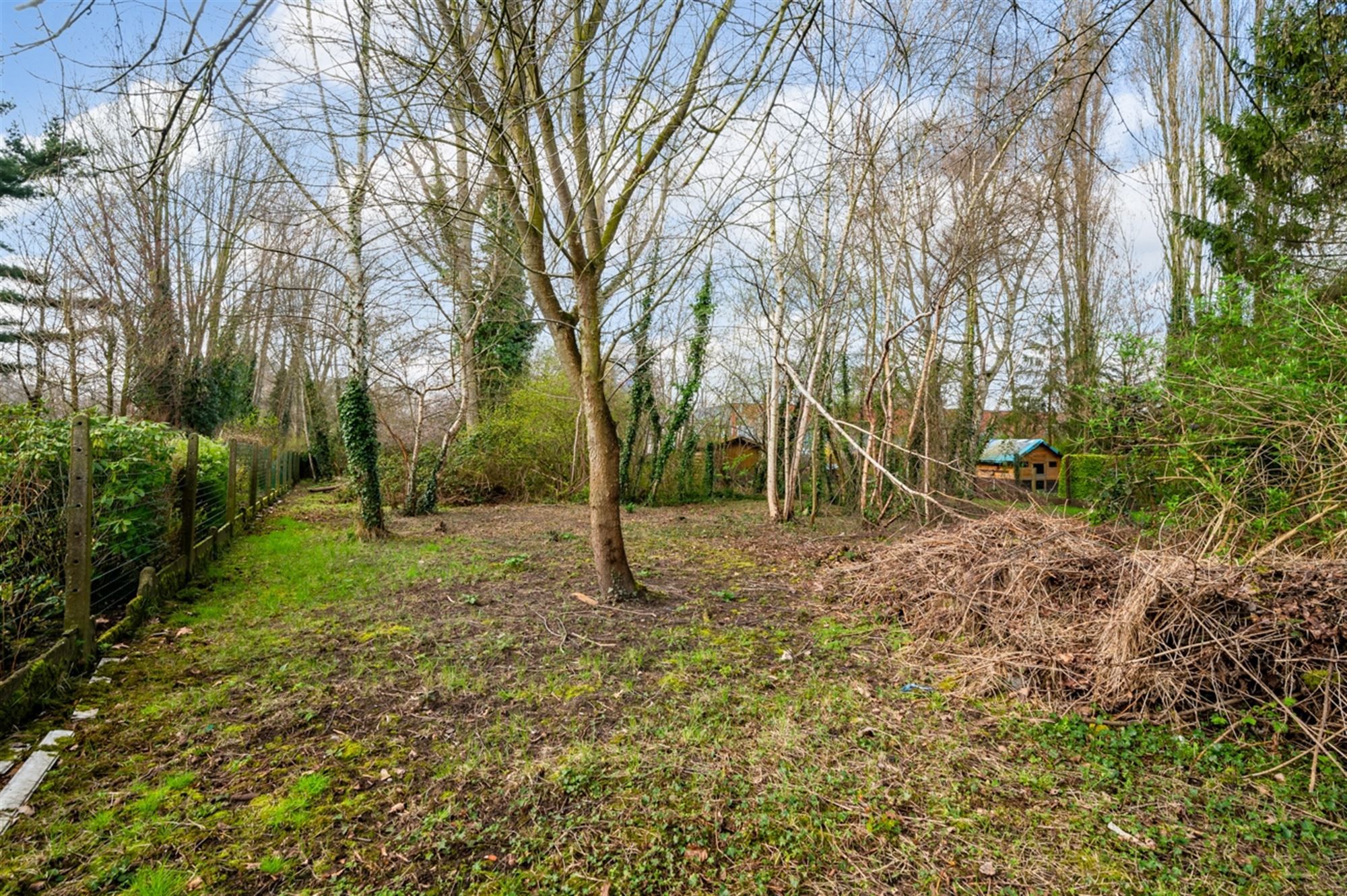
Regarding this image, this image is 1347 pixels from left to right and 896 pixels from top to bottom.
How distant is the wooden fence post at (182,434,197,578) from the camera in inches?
217

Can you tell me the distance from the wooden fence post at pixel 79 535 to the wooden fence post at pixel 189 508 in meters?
2.25

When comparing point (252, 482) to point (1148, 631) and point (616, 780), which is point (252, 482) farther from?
point (1148, 631)

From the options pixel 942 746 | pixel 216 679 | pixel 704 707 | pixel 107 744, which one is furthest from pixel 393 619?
pixel 942 746

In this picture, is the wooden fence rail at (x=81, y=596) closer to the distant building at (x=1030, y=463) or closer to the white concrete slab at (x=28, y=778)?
the white concrete slab at (x=28, y=778)

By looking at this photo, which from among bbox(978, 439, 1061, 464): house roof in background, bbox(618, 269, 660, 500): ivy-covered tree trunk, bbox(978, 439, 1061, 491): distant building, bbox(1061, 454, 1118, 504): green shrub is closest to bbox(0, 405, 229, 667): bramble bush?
bbox(618, 269, 660, 500): ivy-covered tree trunk

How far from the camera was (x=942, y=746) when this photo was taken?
2875mm

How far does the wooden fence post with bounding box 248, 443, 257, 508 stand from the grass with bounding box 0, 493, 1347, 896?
6016 millimetres

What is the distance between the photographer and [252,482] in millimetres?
9703

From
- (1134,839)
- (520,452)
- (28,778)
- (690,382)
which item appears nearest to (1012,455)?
(690,382)

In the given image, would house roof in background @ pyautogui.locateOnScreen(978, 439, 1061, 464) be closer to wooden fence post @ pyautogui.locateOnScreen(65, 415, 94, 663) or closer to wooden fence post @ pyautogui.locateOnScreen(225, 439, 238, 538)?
wooden fence post @ pyautogui.locateOnScreen(225, 439, 238, 538)

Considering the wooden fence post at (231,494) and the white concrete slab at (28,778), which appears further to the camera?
the wooden fence post at (231,494)

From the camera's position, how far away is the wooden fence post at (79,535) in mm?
3305

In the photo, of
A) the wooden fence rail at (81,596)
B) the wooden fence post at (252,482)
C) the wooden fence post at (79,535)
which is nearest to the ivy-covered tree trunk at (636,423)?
the wooden fence post at (252,482)

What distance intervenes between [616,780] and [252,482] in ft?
31.8
